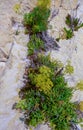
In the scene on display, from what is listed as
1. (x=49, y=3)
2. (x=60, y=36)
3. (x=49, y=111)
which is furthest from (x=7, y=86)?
(x=49, y=3)

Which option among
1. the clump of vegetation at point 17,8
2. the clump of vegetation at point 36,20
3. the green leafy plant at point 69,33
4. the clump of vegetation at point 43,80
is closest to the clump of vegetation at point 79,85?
the clump of vegetation at point 43,80

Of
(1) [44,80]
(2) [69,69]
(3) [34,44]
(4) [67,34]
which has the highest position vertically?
(4) [67,34]

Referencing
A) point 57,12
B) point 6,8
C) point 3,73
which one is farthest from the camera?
point 57,12

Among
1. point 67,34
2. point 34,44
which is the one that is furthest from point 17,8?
point 67,34

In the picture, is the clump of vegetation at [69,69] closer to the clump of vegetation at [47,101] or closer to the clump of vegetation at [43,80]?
the clump of vegetation at [47,101]

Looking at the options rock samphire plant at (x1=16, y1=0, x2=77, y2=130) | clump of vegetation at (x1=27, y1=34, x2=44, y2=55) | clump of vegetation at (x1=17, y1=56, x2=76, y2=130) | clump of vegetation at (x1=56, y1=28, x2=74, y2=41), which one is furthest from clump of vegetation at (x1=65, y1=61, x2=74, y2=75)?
clump of vegetation at (x1=56, y1=28, x2=74, y2=41)

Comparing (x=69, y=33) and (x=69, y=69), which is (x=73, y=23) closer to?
(x=69, y=33)

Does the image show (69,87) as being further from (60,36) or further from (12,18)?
(12,18)
